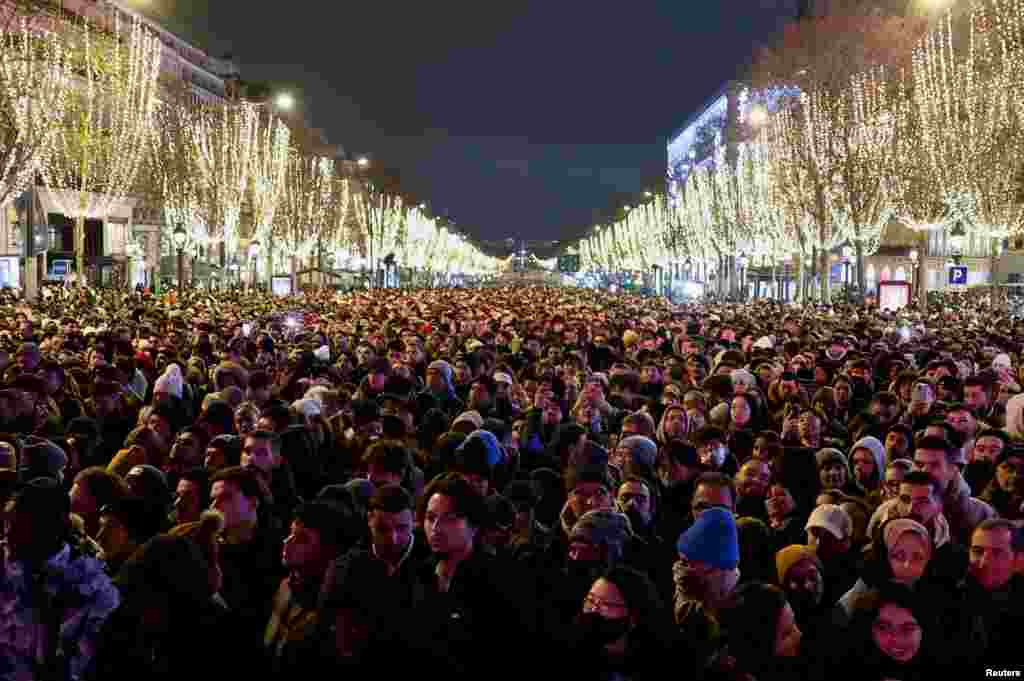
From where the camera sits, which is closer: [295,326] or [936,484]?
[936,484]

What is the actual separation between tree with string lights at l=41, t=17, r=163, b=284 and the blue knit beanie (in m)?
40.2

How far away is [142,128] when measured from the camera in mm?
52688

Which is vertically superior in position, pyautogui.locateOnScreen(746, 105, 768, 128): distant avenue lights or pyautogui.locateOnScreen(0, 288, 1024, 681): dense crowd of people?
pyautogui.locateOnScreen(746, 105, 768, 128): distant avenue lights

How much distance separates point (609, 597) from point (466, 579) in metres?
0.99

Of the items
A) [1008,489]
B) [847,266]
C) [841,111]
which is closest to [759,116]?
[841,111]

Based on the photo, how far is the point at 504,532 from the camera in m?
6.53

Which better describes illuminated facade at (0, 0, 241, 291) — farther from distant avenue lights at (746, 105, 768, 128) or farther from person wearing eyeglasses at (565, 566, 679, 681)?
person wearing eyeglasses at (565, 566, 679, 681)

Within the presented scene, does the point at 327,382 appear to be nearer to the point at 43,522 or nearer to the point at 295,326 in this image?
the point at 43,522

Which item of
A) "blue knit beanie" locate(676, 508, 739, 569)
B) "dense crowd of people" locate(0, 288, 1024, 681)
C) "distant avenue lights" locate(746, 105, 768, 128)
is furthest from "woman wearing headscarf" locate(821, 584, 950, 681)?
"distant avenue lights" locate(746, 105, 768, 128)

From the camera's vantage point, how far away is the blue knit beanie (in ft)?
19.4

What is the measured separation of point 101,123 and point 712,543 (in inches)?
2187

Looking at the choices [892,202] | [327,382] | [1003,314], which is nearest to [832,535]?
[327,382]

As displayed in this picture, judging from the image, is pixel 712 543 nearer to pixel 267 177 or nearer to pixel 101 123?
pixel 101 123

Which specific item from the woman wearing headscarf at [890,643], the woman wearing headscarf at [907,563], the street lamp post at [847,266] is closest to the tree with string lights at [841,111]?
the street lamp post at [847,266]
